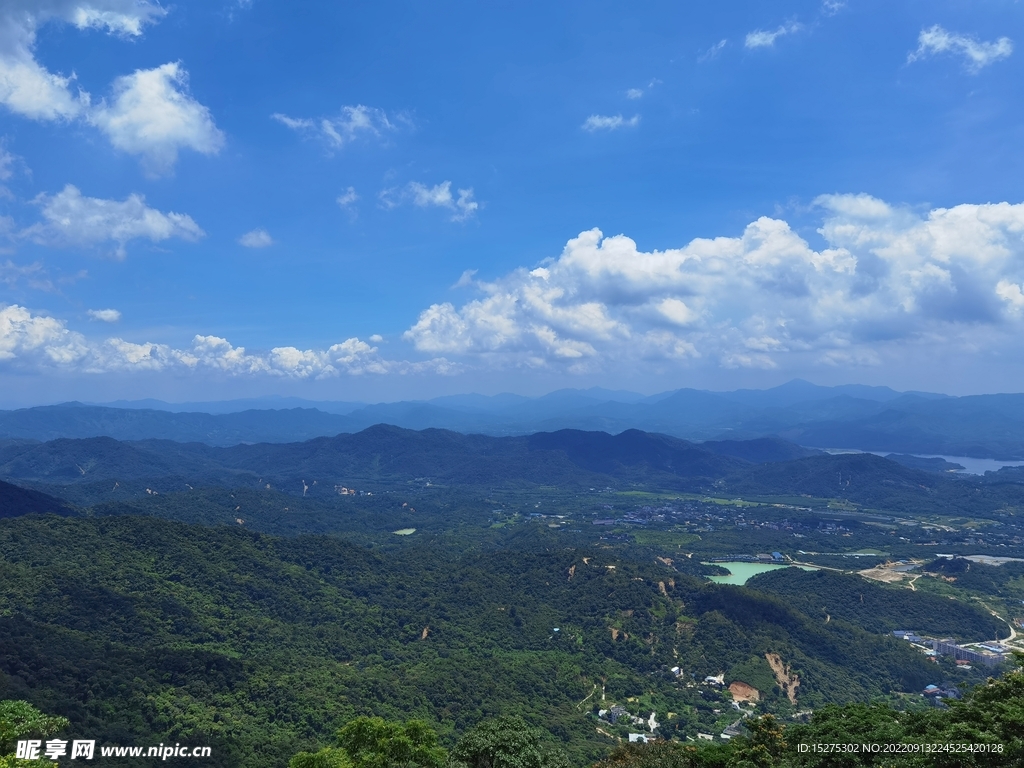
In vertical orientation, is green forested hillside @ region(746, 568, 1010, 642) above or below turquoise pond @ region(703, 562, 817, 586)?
above

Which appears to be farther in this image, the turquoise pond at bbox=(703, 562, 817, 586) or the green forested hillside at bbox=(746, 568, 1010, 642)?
the turquoise pond at bbox=(703, 562, 817, 586)

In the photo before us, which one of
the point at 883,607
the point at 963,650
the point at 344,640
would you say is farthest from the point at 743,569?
the point at 344,640

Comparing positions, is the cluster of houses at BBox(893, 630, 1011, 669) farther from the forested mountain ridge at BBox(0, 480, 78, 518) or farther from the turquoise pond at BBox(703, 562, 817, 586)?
the forested mountain ridge at BBox(0, 480, 78, 518)

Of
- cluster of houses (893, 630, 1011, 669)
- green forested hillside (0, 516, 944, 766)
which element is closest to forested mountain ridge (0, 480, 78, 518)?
green forested hillside (0, 516, 944, 766)

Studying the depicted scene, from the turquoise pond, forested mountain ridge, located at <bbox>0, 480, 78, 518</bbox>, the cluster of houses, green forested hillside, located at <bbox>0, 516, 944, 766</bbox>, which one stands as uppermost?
forested mountain ridge, located at <bbox>0, 480, 78, 518</bbox>

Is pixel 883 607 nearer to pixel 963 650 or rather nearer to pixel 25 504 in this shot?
pixel 963 650

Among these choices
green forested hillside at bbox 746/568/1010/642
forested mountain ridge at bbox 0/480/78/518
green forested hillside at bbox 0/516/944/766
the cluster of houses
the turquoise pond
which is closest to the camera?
green forested hillside at bbox 0/516/944/766

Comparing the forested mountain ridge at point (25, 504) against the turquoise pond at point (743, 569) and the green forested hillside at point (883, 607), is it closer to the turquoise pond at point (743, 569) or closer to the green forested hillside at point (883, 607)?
the turquoise pond at point (743, 569)

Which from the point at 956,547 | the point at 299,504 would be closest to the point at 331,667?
the point at 299,504
